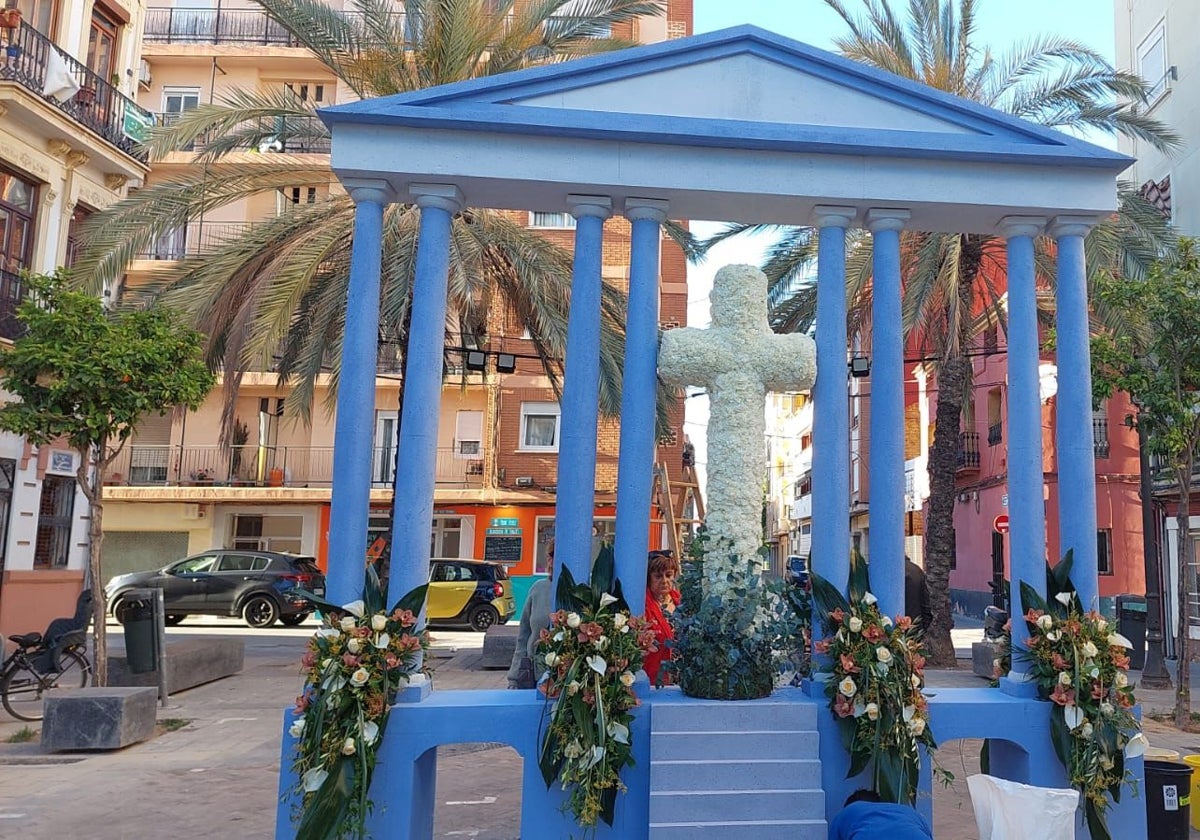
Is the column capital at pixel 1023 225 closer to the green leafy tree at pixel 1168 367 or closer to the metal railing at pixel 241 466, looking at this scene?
the green leafy tree at pixel 1168 367

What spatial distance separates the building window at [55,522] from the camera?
1614cm

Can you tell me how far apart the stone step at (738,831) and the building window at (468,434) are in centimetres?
2208

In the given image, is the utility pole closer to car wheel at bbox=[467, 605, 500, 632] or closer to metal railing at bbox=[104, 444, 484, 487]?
car wheel at bbox=[467, 605, 500, 632]

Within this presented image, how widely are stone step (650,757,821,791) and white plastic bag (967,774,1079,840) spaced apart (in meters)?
1.14

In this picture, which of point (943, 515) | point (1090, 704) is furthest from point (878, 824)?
point (943, 515)

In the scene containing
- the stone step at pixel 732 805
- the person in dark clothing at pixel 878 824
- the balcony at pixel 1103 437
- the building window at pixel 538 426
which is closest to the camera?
the person in dark clothing at pixel 878 824

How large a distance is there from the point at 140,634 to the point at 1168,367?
12.2 m

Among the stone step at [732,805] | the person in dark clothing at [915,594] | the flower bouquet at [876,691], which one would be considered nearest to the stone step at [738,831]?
Result: the stone step at [732,805]

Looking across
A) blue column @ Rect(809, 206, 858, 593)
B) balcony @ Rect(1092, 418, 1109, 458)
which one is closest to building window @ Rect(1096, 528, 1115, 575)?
balcony @ Rect(1092, 418, 1109, 458)

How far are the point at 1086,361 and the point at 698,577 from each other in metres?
3.23

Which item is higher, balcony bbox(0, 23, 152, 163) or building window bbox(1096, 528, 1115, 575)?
balcony bbox(0, 23, 152, 163)

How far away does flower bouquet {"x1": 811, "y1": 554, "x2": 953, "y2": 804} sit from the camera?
6020 millimetres

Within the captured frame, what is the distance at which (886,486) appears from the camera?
270 inches

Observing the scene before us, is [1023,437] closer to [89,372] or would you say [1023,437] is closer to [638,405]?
[638,405]
